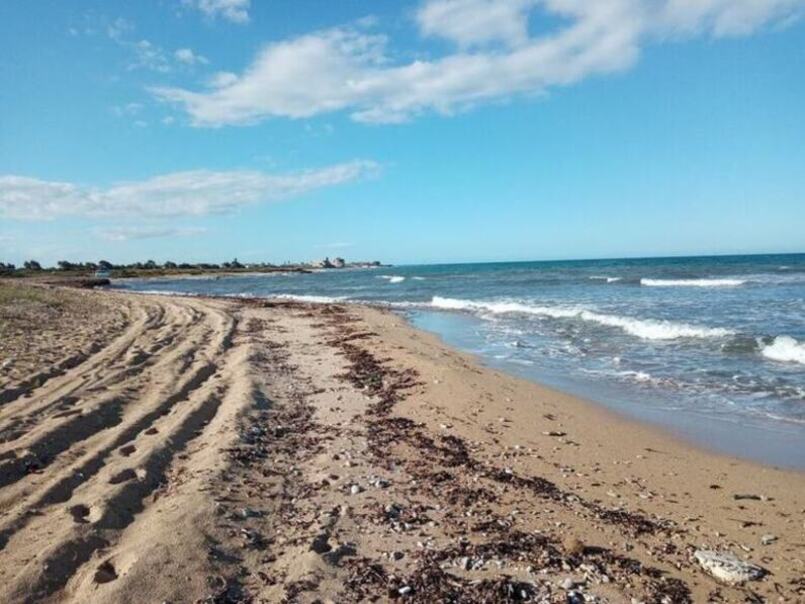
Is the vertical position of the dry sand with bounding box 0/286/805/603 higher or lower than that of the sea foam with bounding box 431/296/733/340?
higher

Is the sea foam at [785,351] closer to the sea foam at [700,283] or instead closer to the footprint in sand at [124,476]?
the footprint in sand at [124,476]

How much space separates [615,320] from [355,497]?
1634cm

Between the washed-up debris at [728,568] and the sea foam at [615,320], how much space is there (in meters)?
12.6

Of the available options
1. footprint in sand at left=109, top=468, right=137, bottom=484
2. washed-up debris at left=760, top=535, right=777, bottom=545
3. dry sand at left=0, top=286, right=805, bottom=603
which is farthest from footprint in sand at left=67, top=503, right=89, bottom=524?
washed-up debris at left=760, top=535, right=777, bottom=545

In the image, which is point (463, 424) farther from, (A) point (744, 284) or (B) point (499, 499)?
(A) point (744, 284)

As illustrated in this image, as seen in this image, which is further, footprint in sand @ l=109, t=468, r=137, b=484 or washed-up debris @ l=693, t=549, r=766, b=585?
footprint in sand @ l=109, t=468, r=137, b=484

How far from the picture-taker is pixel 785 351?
12.5m

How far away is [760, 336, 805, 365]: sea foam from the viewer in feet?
39.8

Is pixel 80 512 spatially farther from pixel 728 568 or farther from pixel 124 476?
pixel 728 568

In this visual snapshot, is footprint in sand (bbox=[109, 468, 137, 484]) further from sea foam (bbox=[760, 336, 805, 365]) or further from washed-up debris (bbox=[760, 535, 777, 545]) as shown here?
sea foam (bbox=[760, 336, 805, 365])

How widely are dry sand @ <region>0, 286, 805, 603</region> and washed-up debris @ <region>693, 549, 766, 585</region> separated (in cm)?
7

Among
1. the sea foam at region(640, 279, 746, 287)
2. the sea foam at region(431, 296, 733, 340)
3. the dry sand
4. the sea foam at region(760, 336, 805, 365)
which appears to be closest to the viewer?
the dry sand

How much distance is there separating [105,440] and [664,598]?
217 inches

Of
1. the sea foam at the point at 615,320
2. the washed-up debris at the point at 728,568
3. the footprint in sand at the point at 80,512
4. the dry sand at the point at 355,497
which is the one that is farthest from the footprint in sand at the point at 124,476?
the sea foam at the point at 615,320
